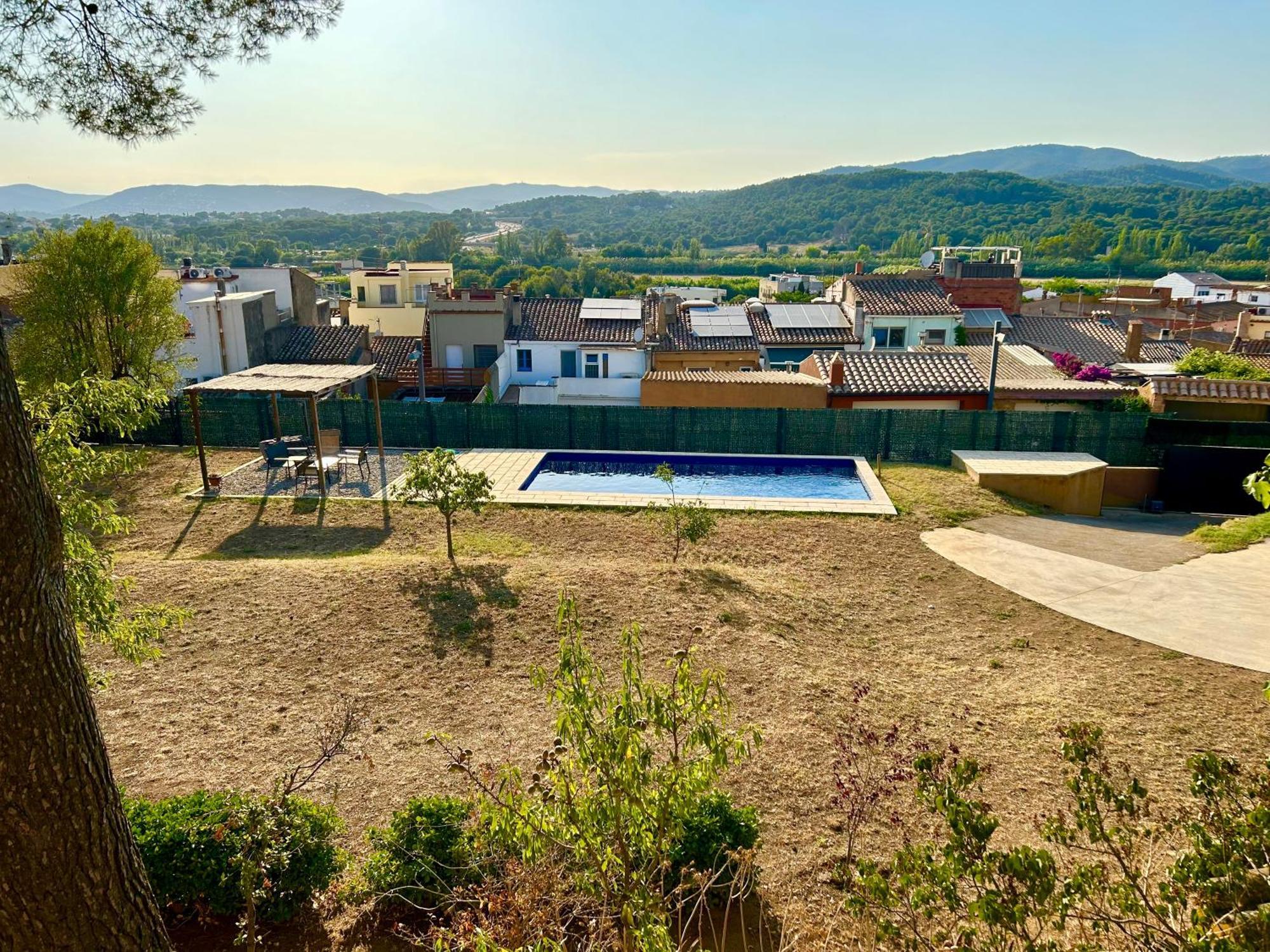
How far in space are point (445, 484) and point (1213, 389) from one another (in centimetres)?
2124

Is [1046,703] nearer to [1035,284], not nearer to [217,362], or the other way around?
[217,362]

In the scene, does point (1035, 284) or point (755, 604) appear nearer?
point (755, 604)

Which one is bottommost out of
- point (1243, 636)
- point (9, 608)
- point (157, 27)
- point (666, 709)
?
point (1243, 636)

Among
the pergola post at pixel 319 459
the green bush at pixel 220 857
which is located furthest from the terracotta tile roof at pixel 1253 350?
the green bush at pixel 220 857

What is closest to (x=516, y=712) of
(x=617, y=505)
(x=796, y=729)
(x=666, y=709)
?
(x=796, y=729)

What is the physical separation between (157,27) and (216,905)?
6274mm

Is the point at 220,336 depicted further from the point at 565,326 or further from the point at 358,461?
the point at 358,461

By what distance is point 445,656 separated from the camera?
10.3m

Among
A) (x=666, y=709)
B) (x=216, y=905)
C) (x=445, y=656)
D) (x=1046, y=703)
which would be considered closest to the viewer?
(x=666, y=709)

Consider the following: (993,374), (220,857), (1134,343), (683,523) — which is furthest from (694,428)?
(1134,343)

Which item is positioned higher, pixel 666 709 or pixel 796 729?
pixel 666 709

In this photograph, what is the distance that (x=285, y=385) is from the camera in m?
18.2

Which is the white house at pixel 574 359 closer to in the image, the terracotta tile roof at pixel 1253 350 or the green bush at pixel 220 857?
A: the terracotta tile roof at pixel 1253 350

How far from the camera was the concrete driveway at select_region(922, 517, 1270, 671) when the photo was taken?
11.6m
